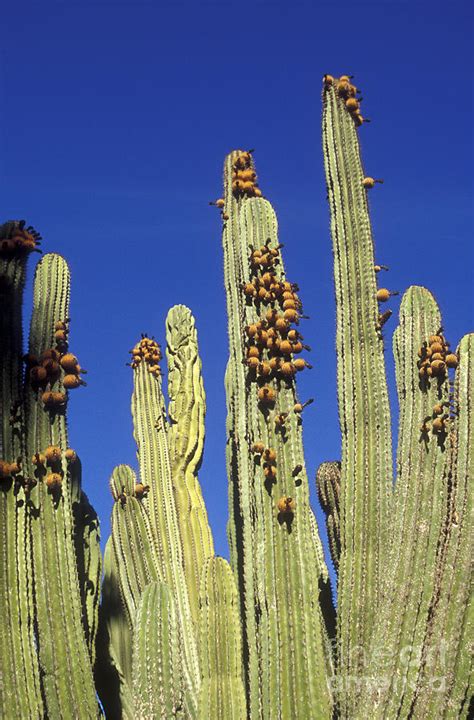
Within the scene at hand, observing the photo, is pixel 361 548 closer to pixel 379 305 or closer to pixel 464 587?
pixel 464 587

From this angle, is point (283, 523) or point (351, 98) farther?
point (351, 98)

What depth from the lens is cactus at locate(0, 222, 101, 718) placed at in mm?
5039

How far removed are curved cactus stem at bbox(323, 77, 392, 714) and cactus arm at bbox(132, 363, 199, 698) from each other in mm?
1547

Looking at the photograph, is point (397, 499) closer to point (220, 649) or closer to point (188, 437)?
point (220, 649)

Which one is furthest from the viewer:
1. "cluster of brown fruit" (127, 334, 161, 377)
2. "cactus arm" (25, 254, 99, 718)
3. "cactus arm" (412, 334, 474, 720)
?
"cluster of brown fruit" (127, 334, 161, 377)

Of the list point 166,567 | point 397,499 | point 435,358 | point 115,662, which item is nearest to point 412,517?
point 397,499

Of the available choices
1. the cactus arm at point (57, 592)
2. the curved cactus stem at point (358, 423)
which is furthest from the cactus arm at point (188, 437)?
the curved cactus stem at point (358, 423)

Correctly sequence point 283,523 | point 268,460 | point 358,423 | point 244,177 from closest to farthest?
point 283,523
point 268,460
point 358,423
point 244,177

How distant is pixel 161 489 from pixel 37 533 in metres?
2.48

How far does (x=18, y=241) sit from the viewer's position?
20.2ft

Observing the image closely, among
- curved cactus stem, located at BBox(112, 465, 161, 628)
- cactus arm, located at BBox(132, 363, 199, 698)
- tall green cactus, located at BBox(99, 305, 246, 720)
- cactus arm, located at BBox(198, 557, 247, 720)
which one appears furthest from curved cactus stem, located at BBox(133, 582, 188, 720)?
curved cactus stem, located at BBox(112, 465, 161, 628)

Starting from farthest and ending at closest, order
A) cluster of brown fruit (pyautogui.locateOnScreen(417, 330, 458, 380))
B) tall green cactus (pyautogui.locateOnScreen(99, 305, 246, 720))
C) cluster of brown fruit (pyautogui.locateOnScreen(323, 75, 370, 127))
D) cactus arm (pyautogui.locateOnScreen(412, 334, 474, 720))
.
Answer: cluster of brown fruit (pyautogui.locateOnScreen(323, 75, 370, 127)), cluster of brown fruit (pyautogui.locateOnScreen(417, 330, 458, 380)), tall green cactus (pyautogui.locateOnScreen(99, 305, 246, 720)), cactus arm (pyautogui.locateOnScreen(412, 334, 474, 720))

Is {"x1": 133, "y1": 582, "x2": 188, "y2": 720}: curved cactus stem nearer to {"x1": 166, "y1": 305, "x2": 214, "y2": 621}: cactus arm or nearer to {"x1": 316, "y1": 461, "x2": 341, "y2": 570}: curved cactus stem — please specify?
{"x1": 166, "y1": 305, "x2": 214, "y2": 621}: cactus arm
